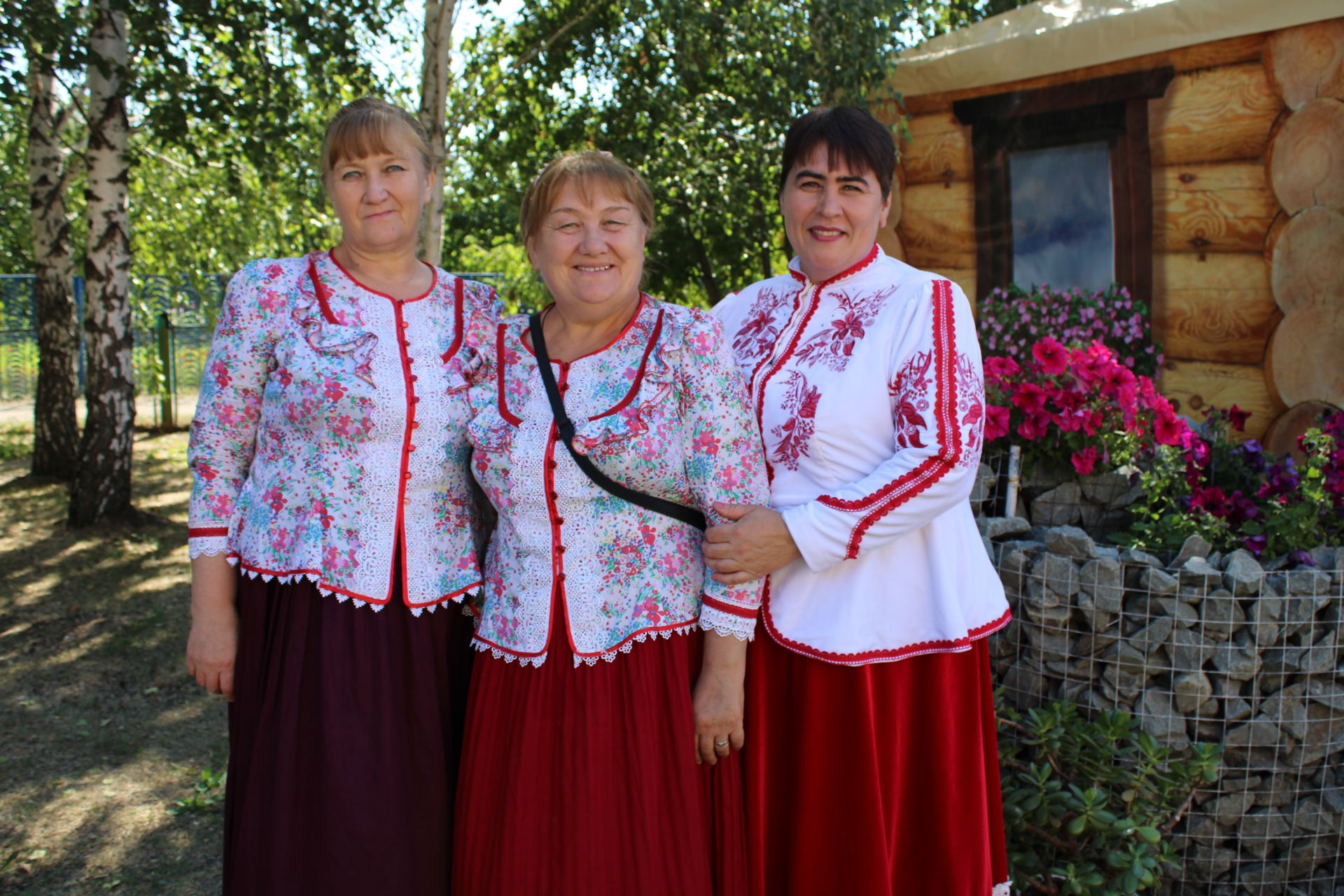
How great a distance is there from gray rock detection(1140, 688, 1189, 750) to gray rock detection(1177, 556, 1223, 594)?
30 cm

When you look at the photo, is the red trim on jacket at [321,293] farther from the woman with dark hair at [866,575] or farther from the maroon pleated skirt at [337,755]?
the woman with dark hair at [866,575]

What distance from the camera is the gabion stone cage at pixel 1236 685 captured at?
2.73 metres

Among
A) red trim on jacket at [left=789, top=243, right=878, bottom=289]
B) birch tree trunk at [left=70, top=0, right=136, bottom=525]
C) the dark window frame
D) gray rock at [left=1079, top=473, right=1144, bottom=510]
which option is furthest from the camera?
birch tree trunk at [left=70, top=0, right=136, bottom=525]

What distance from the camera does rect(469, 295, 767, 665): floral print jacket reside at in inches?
73.5

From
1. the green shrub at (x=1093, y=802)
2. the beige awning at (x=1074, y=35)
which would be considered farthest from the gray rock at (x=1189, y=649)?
the beige awning at (x=1074, y=35)

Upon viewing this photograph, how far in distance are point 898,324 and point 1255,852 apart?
1961mm

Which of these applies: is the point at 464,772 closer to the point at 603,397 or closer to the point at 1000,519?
the point at 603,397

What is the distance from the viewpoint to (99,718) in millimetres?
3928

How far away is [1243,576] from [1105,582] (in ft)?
1.13

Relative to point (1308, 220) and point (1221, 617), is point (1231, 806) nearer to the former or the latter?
point (1221, 617)

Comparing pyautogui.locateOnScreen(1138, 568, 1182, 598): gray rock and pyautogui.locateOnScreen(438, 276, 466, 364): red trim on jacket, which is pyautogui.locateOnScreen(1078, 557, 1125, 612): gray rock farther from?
pyautogui.locateOnScreen(438, 276, 466, 364): red trim on jacket

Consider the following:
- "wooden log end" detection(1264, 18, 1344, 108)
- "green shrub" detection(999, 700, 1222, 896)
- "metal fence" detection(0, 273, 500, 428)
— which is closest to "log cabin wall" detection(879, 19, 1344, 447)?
"wooden log end" detection(1264, 18, 1344, 108)

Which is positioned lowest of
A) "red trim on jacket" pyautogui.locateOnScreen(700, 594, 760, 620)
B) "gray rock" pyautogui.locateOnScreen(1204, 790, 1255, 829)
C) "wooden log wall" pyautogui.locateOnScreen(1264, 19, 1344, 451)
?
"gray rock" pyautogui.locateOnScreen(1204, 790, 1255, 829)

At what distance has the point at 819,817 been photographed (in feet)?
6.76
